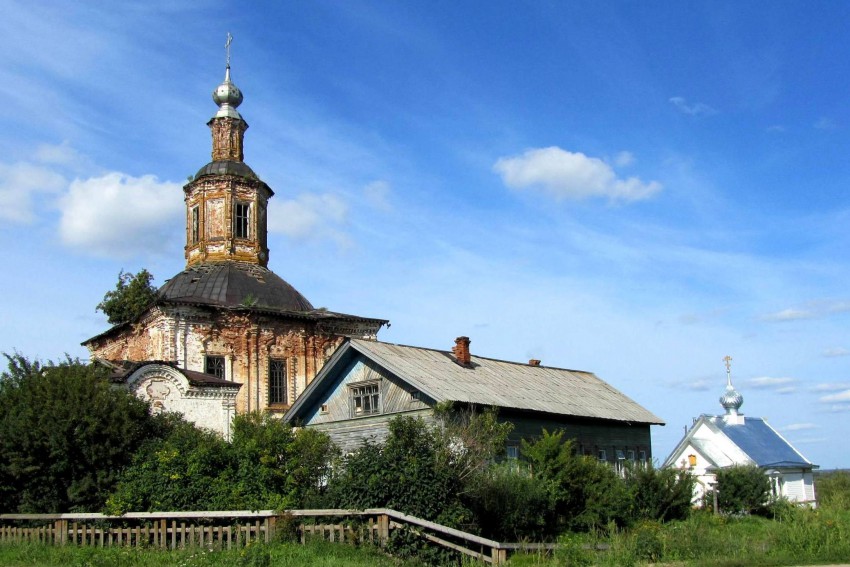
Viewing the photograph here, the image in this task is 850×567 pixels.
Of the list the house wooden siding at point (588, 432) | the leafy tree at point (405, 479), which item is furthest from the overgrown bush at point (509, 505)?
the house wooden siding at point (588, 432)

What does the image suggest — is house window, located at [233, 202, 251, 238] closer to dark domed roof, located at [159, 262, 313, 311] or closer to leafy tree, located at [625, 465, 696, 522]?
dark domed roof, located at [159, 262, 313, 311]

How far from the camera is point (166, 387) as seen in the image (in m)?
25.3

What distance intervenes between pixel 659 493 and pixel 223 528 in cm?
1150

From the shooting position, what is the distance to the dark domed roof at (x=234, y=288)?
32375 millimetres

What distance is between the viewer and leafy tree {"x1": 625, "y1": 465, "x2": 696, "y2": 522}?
21.7 meters

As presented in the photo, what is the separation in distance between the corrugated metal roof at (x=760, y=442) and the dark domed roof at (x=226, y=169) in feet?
70.7

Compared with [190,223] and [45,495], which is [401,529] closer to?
[45,495]

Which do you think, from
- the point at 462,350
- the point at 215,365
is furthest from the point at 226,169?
the point at 462,350

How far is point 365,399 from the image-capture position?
24047 millimetres

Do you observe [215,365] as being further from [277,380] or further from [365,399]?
[365,399]

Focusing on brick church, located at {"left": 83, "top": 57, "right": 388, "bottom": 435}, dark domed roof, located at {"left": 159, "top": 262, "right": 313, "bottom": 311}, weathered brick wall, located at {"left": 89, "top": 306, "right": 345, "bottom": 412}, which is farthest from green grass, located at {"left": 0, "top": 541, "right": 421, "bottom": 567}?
dark domed roof, located at {"left": 159, "top": 262, "right": 313, "bottom": 311}

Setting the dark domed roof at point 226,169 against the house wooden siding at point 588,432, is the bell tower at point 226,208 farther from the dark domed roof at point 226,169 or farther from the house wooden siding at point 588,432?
the house wooden siding at point 588,432

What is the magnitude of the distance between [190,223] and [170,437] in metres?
19.7

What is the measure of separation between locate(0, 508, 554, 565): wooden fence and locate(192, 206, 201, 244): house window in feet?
66.0
